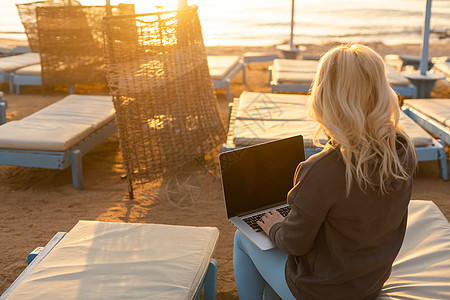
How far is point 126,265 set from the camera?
7.09 ft

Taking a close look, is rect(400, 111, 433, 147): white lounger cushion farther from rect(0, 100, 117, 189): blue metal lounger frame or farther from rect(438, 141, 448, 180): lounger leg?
rect(0, 100, 117, 189): blue metal lounger frame

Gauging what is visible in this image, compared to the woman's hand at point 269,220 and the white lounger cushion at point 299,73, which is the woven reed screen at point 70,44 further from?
the woman's hand at point 269,220

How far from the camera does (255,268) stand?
2.31 m

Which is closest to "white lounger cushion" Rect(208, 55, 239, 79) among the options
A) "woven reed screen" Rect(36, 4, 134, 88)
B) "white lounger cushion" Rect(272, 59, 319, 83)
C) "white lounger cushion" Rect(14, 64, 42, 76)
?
"white lounger cushion" Rect(272, 59, 319, 83)

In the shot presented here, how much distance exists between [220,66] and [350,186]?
20.8ft

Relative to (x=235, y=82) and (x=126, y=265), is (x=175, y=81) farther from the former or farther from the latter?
(x=235, y=82)

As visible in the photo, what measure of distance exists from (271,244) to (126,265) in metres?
0.61

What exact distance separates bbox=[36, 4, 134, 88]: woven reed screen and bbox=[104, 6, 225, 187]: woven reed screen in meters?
3.41

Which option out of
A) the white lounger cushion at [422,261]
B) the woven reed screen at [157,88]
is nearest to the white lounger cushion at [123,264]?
the white lounger cushion at [422,261]

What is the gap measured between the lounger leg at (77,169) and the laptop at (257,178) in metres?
2.18

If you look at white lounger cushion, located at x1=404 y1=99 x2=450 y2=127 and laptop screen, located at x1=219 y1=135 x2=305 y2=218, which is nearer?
laptop screen, located at x1=219 y1=135 x2=305 y2=218

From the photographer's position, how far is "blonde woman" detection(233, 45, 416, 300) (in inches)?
66.8

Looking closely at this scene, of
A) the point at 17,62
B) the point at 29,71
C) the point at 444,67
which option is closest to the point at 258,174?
the point at 444,67

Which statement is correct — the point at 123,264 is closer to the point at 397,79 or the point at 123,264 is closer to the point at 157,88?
the point at 157,88
